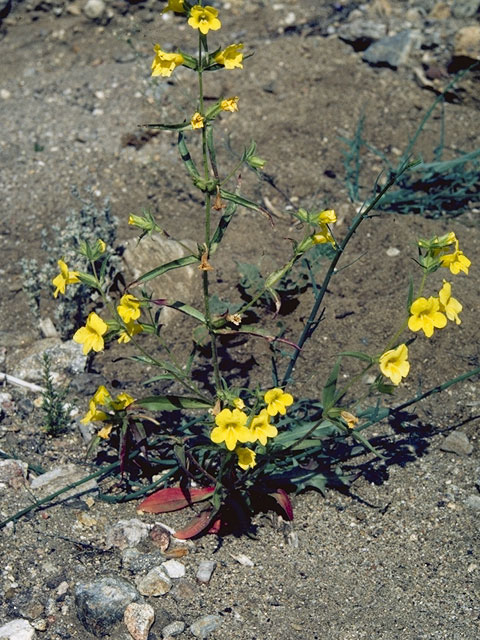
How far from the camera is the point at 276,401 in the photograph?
238 cm

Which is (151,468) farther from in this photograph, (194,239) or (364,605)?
(194,239)

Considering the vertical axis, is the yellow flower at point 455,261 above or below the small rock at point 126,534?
above

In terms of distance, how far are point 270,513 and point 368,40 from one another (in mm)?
3749

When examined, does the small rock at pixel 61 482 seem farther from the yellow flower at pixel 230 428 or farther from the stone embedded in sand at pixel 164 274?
the stone embedded in sand at pixel 164 274

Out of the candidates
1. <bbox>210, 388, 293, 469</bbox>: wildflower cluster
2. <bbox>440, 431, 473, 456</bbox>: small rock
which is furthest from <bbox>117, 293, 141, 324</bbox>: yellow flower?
<bbox>440, 431, 473, 456</bbox>: small rock

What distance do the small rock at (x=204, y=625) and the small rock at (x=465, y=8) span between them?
4630 mm

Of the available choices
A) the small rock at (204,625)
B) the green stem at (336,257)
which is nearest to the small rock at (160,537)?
the small rock at (204,625)

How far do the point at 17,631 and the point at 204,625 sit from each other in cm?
57

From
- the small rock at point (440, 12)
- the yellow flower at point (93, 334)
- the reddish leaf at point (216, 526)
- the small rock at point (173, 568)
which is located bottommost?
the reddish leaf at point (216, 526)

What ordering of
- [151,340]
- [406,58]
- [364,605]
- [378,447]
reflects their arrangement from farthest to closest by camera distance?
[406,58], [151,340], [378,447], [364,605]

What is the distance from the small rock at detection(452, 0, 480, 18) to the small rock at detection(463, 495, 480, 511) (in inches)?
153

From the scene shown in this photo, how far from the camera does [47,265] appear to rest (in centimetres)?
Answer: 389

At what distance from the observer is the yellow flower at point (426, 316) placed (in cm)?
224

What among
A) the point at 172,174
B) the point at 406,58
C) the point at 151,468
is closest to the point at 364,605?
the point at 151,468
